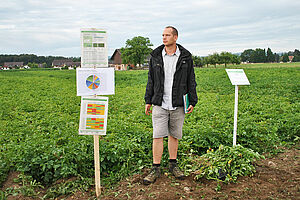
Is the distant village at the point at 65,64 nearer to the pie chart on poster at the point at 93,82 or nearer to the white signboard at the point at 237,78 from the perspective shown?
the white signboard at the point at 237,78

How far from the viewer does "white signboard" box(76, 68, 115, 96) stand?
3.59m

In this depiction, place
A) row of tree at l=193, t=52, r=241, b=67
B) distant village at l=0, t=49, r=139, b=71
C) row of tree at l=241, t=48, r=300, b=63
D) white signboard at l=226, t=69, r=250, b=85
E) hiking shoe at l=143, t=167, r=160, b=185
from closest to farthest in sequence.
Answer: hiking shoe at l=143, t=167, r=160, b=185, white signboard at l=226, t=69, r=250, b=85, row of tree at l=193, t=52, r=241, b=67, row of tree at l=241, t=48, r=300, b=63, distant village at l=0, t=49, r=139, b=71

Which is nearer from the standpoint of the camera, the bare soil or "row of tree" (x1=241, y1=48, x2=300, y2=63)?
the bare soil

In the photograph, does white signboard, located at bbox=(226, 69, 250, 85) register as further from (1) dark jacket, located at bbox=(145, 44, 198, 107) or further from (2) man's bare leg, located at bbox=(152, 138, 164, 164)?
(2) man's bare leg, located at bbox=(152, 138, 164, 164)

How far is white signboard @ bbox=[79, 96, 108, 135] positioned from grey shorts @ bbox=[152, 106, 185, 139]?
81cm

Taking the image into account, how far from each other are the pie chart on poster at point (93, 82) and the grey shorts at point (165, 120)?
0.98 m

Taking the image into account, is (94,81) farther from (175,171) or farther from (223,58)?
(223,58)

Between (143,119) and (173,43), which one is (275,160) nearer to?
(173,43)

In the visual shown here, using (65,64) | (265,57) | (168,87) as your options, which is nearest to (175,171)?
(168,87)

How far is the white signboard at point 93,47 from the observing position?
357 cm

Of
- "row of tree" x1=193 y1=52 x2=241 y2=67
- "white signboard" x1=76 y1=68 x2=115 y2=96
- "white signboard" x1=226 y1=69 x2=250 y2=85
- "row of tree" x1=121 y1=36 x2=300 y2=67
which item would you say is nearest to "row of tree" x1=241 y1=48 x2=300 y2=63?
"row of tree" x1=121 y1=36 x2=300 y2=67

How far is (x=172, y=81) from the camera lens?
12.9 ft

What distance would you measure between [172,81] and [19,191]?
2.81 m

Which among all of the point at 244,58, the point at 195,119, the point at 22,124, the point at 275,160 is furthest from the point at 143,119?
the point at 244,58
